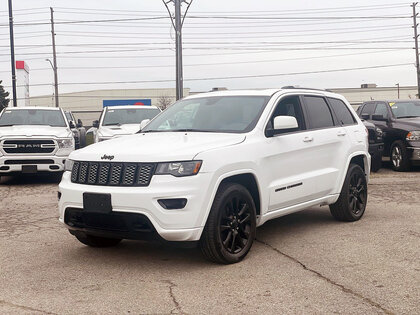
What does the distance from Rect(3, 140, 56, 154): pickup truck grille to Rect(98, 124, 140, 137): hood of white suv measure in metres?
1.80

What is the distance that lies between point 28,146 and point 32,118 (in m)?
1.68

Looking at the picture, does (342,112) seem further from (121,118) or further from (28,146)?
(121,118)

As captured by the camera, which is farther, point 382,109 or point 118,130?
point 382,109

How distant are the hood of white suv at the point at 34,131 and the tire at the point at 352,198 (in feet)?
21.9

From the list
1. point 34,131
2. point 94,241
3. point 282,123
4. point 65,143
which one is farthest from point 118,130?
point 282,123

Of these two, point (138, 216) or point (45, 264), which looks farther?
point (45, 264)

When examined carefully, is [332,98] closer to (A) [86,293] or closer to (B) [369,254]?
(B) [369,254]

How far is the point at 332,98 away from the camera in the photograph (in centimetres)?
712

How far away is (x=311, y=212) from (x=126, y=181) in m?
3.77

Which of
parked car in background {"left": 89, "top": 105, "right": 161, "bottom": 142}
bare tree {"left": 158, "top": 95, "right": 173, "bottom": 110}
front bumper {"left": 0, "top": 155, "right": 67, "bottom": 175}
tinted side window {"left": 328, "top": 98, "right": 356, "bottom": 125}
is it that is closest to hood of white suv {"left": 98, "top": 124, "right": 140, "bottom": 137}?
parked car in background {"left": 89, "top": 105, "right": 161, "bottom": 142}

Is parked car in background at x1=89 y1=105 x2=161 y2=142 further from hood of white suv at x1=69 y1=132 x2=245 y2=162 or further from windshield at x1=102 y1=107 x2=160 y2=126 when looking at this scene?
hood of white suv at x1=69 y1=132 x2=245 y2=162

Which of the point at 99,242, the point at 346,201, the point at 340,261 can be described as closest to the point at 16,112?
the point at 99,242

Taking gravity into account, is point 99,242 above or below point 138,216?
below

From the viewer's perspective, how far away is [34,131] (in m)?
11.4
